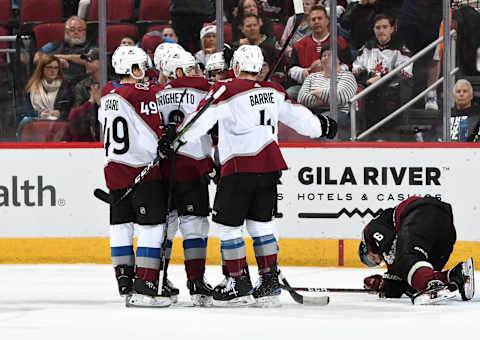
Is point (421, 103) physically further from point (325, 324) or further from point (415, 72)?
point (325, 324)

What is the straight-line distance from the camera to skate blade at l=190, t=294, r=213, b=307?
5445 millimetres

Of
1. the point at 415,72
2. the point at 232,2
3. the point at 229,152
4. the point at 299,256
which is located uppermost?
the point at 232,2

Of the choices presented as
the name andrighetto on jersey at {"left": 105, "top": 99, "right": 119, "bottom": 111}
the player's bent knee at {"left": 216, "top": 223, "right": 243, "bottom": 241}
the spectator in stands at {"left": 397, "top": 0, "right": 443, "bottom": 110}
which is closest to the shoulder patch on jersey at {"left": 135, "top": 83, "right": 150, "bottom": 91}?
the name andrighetto on jersey at {"left": 105, "top": 99, "right": 119, "bottom": 111}

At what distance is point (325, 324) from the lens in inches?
184

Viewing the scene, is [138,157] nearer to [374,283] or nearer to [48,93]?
[374,283]

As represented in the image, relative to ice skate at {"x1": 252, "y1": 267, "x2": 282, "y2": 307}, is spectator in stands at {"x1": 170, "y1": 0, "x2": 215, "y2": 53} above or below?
above

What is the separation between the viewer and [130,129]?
5344 millimetres

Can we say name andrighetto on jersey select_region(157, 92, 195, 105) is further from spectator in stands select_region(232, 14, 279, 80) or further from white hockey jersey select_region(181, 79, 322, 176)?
spectator in stands select_region(232, 14, 279, 80)

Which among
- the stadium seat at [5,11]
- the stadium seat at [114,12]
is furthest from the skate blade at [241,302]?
the stadium seat at [5,11]

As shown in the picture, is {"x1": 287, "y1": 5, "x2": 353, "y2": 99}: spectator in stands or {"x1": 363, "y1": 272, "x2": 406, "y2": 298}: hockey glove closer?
{"x1": 363, "y1": 272, "x2": 406, "y2": 298}: hockey glove

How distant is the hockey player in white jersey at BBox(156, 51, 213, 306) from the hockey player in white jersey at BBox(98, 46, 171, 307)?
13cm

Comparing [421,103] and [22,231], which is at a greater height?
[421,103]

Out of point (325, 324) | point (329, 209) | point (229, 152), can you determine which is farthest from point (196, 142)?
point (329, 209)

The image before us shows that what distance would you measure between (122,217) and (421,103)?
2594 millimetres
